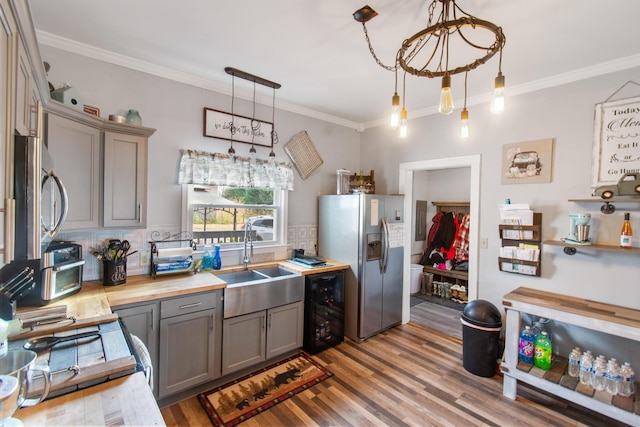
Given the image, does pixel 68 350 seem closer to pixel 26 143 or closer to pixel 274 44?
pixel 26 143

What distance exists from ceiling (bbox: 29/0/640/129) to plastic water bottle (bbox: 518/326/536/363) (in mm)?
2111

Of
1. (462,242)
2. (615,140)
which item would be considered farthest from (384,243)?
(615,140)

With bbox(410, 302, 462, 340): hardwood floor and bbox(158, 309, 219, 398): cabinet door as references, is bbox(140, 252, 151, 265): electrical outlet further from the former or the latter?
bbox(410, 302, 462, 340): hardwood floor

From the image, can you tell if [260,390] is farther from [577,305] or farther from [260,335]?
[577,305]

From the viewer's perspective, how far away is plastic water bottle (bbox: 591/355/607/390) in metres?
2.10

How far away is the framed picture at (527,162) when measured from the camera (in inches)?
103

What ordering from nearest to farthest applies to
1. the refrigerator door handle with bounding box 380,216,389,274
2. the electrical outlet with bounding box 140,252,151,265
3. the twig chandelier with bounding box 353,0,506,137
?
the twig chandelier with bounding box 353,0,506,137 → the electrical outlet with bounding box 140,252,151,265 → the refrigerator door handle with bounding box 380,216,389,274

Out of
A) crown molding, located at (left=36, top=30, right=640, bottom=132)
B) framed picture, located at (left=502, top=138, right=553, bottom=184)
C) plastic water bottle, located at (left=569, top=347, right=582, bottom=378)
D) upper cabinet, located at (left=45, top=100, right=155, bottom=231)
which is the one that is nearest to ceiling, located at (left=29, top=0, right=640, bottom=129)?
crown molding, located at (left=36, top=30, right=640, bottom=132)

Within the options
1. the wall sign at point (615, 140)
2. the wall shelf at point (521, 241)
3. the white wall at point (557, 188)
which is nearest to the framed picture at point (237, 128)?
the white wall at point (557, 188)

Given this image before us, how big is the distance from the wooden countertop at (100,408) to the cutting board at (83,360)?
33 mm

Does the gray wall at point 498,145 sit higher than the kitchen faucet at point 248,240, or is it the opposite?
the gray wall at point 498,145

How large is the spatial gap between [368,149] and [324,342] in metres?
2.48

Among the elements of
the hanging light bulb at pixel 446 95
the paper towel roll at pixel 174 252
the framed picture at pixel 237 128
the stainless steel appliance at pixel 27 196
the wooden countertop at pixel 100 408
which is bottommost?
the wooden countertop at pixel 100 408

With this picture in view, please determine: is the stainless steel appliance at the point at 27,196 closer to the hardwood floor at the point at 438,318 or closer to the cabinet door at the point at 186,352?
the cabinet door at the point at 186,352
